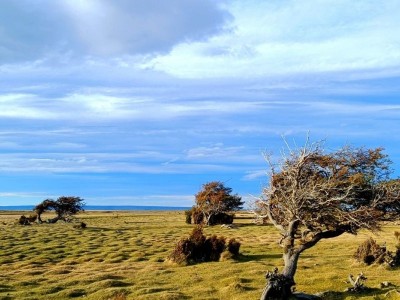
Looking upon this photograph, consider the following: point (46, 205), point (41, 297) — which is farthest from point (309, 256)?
point (46, 205)

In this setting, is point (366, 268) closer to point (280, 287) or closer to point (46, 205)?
point (280, 287)

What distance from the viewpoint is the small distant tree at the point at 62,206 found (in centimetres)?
10125

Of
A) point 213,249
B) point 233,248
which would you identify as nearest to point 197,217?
point 213,249

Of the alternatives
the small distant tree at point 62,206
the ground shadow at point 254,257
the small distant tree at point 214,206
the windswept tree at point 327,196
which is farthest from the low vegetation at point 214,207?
the windswept tree at point 327,196

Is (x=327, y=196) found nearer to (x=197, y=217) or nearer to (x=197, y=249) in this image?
(x=197, y=249)

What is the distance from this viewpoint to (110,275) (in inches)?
1278

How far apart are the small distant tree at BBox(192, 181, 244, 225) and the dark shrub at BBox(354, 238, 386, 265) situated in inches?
2147

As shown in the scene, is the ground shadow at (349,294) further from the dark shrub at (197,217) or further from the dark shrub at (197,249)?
the dark shrub at (197,217)

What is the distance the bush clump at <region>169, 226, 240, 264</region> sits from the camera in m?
38.6

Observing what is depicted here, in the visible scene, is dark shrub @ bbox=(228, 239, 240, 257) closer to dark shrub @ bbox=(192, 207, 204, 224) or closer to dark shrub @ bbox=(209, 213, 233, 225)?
dark shrub @ bbox=(209, 213, 233, 225)

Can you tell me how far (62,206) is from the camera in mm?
103375

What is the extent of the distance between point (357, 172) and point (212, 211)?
6609 cm

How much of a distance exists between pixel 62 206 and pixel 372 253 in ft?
268

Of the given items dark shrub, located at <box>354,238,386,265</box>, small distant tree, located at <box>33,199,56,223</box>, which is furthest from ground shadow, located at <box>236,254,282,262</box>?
small distant tree, located at <box>33,199,56,223</box>
